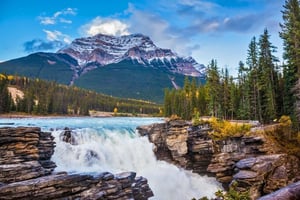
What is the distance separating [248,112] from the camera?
5162 centimetres

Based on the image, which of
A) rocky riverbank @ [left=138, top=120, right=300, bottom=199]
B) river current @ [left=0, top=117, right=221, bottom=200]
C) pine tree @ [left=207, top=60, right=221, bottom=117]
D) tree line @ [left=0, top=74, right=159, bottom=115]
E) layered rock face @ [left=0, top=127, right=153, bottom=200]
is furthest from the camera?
tree line @ [left=0, top=74, right=159, bottom=115]

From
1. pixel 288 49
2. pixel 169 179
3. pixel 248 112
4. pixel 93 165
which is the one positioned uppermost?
pixel 288 49

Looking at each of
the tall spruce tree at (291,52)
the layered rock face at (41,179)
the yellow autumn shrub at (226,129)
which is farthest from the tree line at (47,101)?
the tall spruce tree at (291,52)

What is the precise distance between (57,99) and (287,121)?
4371 inches

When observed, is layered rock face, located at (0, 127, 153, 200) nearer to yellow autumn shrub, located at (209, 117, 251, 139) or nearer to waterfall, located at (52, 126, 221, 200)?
waterfall, located at (52, 126, 221, 200)

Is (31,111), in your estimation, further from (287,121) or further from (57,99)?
(287,121)

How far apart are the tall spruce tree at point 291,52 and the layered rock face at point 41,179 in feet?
92.0

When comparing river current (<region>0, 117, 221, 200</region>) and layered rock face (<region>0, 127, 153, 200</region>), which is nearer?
layered rock face (<region>0, 127, 153, 200</region>)

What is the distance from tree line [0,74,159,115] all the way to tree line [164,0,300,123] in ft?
233

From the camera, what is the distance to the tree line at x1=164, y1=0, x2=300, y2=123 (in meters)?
39.5

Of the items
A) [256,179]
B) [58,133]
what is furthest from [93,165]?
[256,179]

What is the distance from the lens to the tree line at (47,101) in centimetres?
9812

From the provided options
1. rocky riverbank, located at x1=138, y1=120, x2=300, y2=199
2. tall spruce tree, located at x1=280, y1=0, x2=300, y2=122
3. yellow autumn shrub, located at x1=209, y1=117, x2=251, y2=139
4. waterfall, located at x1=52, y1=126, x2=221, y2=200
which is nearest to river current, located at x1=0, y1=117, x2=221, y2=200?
waterfall, located at x1=52, y1=126, x2=221, y2=200

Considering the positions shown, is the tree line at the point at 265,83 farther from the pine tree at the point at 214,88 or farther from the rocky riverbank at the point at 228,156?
the rocky riverbank at the point at 228,156
